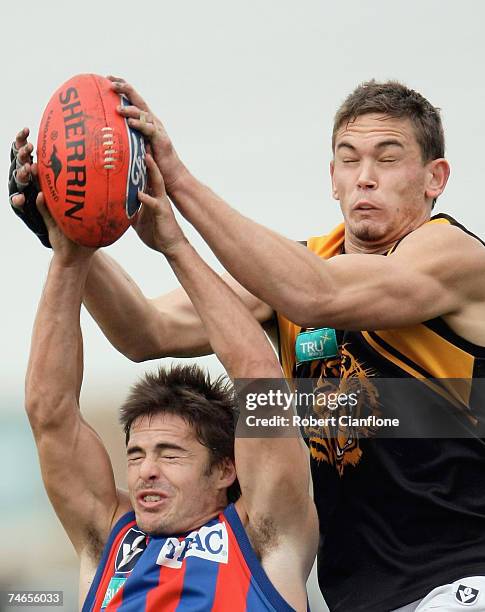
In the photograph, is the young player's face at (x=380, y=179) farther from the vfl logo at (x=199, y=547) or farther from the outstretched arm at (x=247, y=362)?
the vfl logo at (x=199, y=547)

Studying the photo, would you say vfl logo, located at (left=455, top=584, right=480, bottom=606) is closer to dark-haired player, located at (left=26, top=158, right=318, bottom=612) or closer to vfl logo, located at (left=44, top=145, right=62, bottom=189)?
dark-haired player, located at (left=26, top=158, right=318, bottom=612)

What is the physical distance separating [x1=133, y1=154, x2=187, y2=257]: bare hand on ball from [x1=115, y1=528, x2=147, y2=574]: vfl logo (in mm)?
1023

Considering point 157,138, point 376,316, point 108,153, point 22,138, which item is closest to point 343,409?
point 376,316

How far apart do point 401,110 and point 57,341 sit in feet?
4.77

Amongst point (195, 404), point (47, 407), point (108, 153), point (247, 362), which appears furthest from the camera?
point (195, 404)

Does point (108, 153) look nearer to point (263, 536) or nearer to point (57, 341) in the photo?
point (57, 341)

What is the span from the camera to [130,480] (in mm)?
3975

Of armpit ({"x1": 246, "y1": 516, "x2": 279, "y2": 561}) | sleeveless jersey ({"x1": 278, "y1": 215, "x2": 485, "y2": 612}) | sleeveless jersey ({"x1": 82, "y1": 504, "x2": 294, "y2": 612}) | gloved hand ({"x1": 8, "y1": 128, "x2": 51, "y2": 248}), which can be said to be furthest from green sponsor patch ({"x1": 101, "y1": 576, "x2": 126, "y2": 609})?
gloved hand ({"x1": 8, "y1": 128, "x2": 51, "y2": 248})

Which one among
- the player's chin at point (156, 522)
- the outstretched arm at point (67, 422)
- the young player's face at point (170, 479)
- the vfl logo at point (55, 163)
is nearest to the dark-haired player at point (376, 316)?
the vfl logo at point (55, 163)

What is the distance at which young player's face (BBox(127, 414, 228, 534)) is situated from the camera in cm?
390

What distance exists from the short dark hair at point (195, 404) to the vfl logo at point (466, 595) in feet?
2.82

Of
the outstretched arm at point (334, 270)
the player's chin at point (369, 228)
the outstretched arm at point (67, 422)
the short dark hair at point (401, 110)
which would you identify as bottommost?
the outstretched arm at point (67, 422)

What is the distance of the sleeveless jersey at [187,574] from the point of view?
3.68 meters

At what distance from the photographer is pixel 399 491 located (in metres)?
3.83
